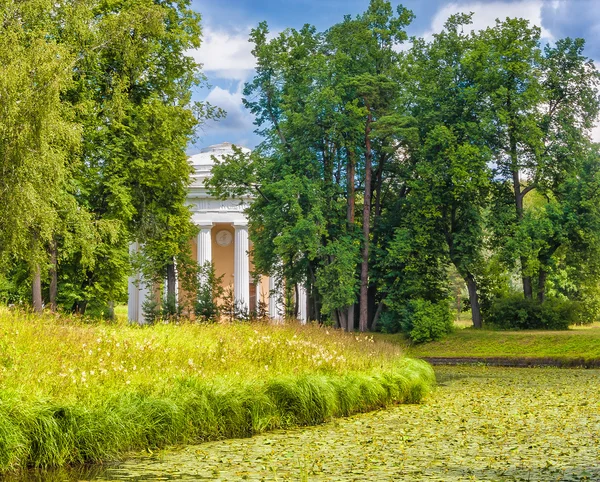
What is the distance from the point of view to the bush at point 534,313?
36.7m

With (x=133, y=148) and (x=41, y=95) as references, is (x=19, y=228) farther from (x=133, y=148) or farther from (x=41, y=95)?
(x=133, y=148)

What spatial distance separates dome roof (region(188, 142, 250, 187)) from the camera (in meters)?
49.5

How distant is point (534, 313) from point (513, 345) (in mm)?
3783

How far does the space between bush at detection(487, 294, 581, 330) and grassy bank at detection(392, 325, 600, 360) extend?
130 cm

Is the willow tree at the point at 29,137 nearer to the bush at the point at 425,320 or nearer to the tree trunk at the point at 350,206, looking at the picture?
the tree trunk at the point at 350,206

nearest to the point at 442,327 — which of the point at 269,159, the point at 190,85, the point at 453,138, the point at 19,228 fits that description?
the point at 453,138

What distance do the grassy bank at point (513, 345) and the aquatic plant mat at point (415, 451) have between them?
50.0 feet

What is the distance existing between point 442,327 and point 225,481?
92.8ft

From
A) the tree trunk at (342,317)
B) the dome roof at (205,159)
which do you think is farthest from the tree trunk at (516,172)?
the dome roof at (205,159)

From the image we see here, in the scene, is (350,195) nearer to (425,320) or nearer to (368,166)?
(368,166)

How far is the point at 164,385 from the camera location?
1359 cm

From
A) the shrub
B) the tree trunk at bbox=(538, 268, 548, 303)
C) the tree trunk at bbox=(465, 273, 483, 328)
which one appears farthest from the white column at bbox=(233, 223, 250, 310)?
the tree trunk at bbox=(538, 268, 548, 303)

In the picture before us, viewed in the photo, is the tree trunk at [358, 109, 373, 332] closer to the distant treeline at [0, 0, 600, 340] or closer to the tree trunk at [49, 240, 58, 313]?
the distant treeline at [0, 0, 600, 340]

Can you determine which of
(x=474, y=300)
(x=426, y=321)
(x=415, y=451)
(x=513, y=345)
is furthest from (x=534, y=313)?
(x=415, y=451)
